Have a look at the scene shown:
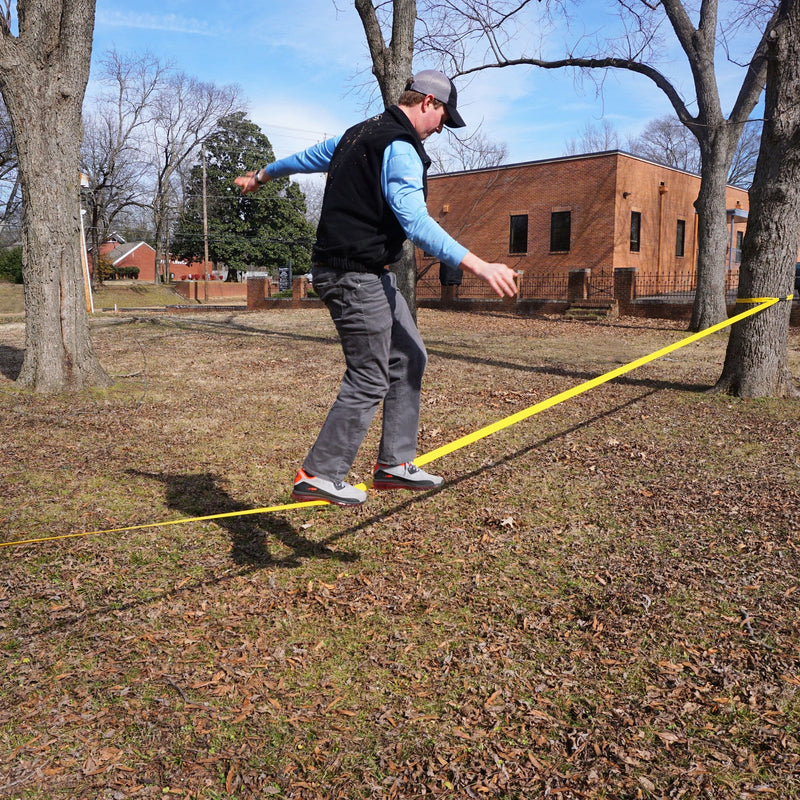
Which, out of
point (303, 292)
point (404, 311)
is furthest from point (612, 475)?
point (303, 292)

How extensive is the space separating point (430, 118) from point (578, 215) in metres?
30.3

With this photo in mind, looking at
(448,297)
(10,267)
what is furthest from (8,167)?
(448,297)

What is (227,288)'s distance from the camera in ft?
171

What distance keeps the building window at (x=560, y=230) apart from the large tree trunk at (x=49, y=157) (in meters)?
26.3

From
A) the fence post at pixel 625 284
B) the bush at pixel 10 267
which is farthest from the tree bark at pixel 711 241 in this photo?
the bush at pixel 10 267

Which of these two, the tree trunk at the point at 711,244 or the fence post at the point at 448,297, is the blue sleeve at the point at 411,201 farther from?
the fence post at the point at 448,297

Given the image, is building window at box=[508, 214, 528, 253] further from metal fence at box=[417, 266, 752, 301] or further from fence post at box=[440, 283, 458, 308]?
fence post at box=[440, 283, 458, 308]

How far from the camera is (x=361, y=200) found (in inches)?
136

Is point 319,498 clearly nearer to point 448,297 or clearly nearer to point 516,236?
point 448,297

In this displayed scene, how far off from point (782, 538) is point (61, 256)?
347 inches

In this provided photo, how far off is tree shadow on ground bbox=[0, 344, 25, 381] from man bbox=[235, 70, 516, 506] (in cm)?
891

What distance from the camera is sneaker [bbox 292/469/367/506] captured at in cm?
371

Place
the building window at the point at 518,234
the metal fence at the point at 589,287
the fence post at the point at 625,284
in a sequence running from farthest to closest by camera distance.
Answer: the building window at the point at 518,234 → the metal fence at the point at 589,287 → the fence post at the point at 625,284

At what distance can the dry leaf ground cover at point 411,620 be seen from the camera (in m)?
2.73
